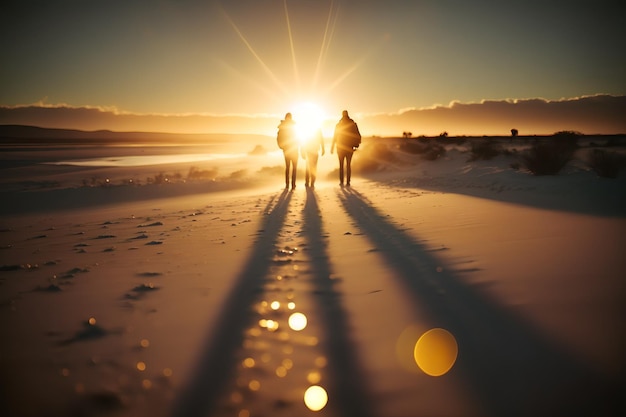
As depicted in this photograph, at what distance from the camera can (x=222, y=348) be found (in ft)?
6.20

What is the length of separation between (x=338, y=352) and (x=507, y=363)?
0.86 m

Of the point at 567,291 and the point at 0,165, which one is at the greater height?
the point at 0,165

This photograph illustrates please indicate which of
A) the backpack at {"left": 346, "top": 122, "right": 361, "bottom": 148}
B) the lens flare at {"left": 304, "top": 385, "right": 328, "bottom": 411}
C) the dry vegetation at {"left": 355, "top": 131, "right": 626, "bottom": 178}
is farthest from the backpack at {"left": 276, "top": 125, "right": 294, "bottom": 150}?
the lens flare at {"left": 304, "top": 385, "right": 328, "bottom": 411}

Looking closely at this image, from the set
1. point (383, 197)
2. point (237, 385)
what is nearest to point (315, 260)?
point (237, 385)

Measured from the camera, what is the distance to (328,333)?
79.1 inches

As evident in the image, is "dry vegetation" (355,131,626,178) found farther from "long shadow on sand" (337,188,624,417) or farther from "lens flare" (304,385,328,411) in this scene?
"lens flare" (304,385,328,411)

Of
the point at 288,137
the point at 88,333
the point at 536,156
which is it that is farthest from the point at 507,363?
the point at 536,156

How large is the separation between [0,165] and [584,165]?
25.7 m

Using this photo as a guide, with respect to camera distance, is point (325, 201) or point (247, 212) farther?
point (325, 201)

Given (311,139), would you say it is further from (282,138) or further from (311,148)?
(282,138)

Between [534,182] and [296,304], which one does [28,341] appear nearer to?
[296,304]

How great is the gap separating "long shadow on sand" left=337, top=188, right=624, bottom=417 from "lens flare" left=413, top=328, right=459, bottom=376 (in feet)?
0.14

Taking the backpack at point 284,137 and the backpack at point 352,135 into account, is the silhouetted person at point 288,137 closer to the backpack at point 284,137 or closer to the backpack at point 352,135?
the backpack at point 284,137

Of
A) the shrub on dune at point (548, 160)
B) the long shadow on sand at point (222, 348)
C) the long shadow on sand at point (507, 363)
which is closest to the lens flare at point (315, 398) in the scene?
the long shadow on sand at point (222, 348)
